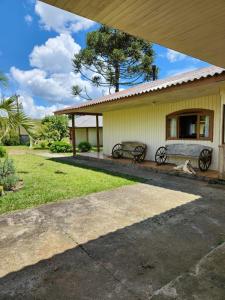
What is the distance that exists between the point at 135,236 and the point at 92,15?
277 centimetres

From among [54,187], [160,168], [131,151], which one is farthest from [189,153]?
[54,187]

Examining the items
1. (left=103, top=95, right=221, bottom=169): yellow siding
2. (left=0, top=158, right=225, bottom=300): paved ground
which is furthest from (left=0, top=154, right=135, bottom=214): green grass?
(left=103, top=95, right=221, bottom=169): yellow siding

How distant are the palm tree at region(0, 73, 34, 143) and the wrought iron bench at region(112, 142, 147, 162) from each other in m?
5.14

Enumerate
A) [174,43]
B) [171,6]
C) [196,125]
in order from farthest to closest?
[196,125] < [174,43] < [171,6]

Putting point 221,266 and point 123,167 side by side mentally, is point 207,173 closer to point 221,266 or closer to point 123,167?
point 123,167

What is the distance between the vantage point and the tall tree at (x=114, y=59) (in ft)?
66.8

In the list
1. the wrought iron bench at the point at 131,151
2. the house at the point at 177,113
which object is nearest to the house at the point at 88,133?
the house at the point at 177,113

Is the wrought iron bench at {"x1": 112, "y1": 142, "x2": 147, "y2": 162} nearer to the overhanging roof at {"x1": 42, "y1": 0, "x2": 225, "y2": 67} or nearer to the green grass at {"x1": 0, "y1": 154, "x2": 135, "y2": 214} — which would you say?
the green grass at {"x1": 0, "y1": 154, "x2": 135, "y2": 214}

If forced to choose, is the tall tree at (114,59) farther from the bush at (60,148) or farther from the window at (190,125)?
the window at (190,125)

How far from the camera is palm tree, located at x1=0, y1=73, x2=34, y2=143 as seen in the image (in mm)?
5086

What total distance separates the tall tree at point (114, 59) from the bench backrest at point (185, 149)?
14207 millimetres

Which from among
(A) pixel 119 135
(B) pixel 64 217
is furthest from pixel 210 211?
(A) pixel 119 135

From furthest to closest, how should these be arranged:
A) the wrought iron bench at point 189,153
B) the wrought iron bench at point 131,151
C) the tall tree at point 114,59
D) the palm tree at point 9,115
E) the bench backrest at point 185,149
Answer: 1. the tall tree at point 114,59
2. the wrought iron bench at point 131,151
3. the bench backrest at point 185,149
4. the wrought iron bench at point 189,153
5. the palm tree at point 9,115

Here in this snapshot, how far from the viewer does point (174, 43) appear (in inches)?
108
